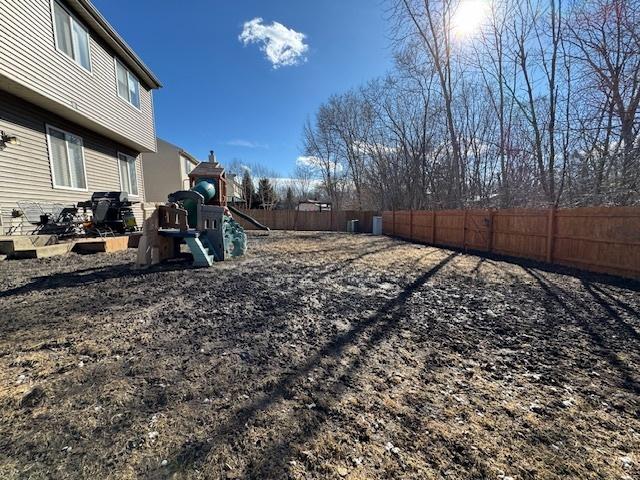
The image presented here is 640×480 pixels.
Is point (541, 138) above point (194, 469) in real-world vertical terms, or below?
above

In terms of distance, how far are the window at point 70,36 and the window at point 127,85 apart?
1.45 meters

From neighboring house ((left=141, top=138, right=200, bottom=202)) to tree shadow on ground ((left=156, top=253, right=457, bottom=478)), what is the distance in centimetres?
2268

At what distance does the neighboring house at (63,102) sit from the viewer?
594 cm

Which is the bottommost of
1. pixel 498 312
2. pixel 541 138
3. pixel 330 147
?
pixel 498 312

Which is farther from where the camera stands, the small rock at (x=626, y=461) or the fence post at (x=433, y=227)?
the fence post at (x=433, y=227)

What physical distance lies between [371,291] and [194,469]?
3.52 m

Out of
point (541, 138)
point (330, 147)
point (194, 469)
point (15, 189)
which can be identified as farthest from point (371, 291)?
point (330, 147)

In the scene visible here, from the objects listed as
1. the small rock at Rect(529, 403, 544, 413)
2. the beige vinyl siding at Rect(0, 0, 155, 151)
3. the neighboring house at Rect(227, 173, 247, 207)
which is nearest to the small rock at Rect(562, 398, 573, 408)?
the small rock at Rect(529, 403, 544, 413)

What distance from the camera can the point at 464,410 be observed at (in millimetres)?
1787

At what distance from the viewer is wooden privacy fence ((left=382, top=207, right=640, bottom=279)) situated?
5859mm

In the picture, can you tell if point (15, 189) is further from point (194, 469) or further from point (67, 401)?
point (194, 469)

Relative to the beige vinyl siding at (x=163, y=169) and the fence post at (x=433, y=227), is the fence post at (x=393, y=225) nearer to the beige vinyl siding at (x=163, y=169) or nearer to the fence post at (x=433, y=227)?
the fence post at (x=433, y=227)

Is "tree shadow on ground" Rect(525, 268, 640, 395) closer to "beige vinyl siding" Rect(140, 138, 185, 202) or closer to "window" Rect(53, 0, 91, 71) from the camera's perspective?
"window" Rect(53, 0, 91, 71)

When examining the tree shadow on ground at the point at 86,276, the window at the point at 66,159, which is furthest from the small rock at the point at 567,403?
the window at the point at 66,159
